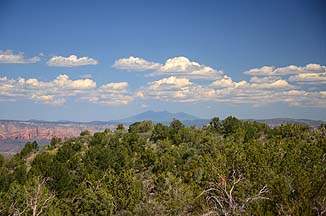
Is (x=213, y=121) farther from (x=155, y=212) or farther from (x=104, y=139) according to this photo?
(x=155, y=212)

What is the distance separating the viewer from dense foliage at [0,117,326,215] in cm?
1703

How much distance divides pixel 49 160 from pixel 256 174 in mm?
22060

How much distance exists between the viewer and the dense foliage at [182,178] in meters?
17.0

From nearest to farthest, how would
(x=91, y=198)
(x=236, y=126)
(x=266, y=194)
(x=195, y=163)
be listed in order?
(x=266, y=194) → (x=91, y=198) → (x=195, y=163) → (x=236, y=126)

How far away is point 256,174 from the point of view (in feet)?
76.6

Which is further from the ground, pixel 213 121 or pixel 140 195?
pixel 213 121

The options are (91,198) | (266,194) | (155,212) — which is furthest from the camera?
(91,198)

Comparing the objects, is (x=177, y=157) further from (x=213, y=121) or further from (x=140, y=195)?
(x=213, y=121)

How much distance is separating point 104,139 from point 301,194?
36918mm

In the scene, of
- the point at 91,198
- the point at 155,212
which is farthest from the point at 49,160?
the point at 155,212

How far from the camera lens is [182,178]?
99.3ft

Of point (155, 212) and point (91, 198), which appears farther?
point (91, 198)

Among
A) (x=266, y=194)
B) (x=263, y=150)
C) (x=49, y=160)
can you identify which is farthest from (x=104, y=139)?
(x=266, y=194)

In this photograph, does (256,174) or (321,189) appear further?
(256,174)
